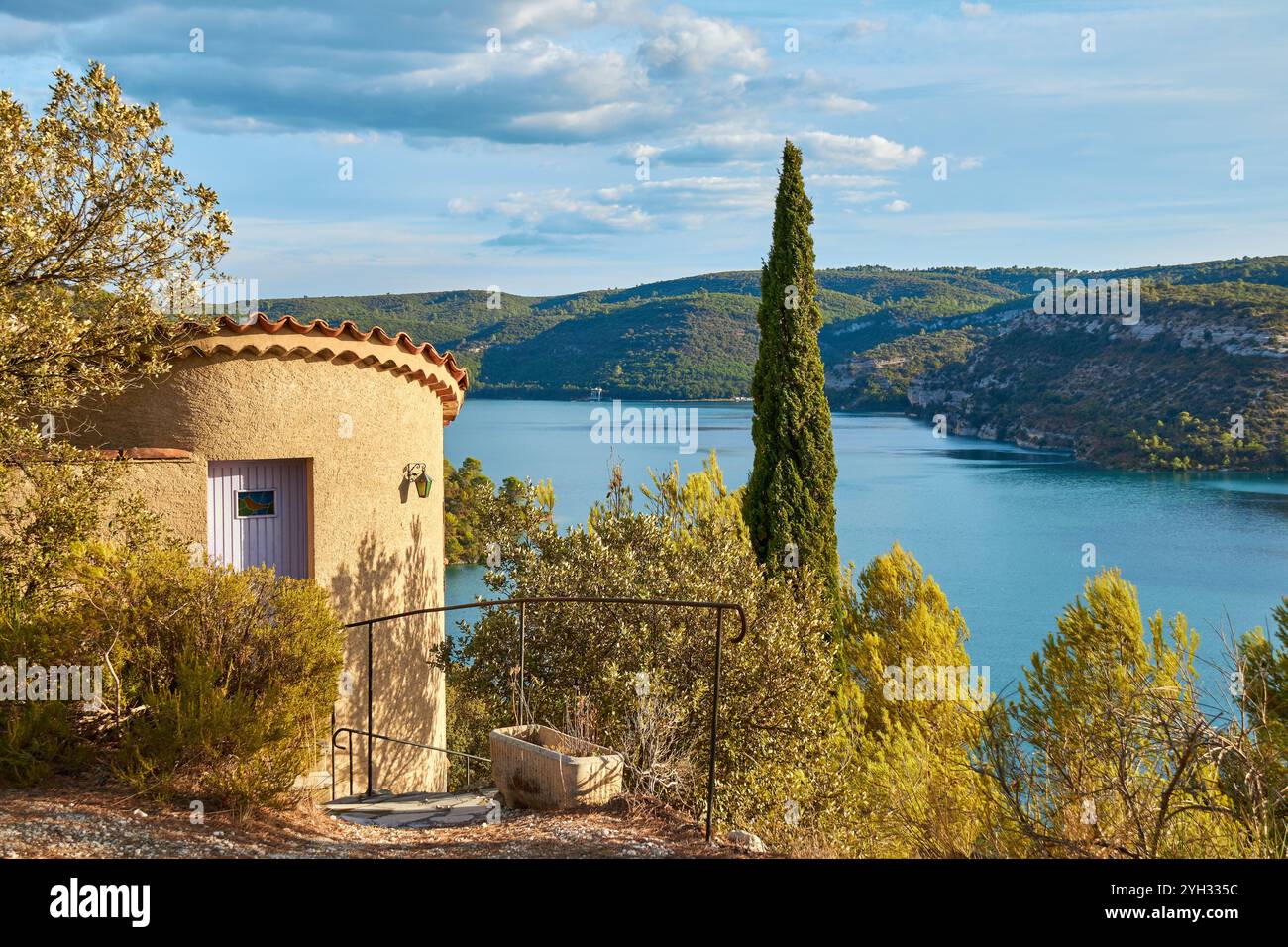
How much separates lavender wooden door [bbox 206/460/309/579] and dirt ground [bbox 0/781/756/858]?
3.04m

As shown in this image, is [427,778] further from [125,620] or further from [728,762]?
[125,620]

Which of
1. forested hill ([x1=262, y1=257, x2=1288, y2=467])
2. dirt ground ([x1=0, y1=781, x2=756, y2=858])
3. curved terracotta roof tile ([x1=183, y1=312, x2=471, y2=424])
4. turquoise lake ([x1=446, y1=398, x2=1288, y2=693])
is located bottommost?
turquoise lake ([x1=446, y1=398, x2=1288, y2=693])

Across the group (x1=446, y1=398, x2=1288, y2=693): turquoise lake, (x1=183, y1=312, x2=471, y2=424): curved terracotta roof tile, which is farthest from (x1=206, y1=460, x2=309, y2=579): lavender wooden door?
(x1=446, y1=398, x2=1288, y2=693): turquoise lake

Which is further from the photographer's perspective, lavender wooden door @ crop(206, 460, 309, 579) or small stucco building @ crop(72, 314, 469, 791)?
lavender wooden door @ crop(206, 460, 309, 579)

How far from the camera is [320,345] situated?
811 centimetres

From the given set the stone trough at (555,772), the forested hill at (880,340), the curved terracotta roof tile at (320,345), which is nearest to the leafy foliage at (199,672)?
the stone trough at (555,772)

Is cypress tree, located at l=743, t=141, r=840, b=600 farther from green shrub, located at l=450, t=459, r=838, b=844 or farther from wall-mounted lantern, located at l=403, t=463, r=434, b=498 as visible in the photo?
wall-mounted lantern, located at l=403, t=463, r=434, b=498

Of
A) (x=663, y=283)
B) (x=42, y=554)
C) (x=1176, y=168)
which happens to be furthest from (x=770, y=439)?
(x=663, y=283)

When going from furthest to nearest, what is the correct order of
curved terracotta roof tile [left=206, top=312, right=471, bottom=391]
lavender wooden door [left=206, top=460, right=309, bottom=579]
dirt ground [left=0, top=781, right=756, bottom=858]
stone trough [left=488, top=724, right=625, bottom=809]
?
lavender wooden door [left=206, top=460, right=309, bottom=579] < curved terracotta roof tile [left=206, top=312, right=471, bottom=391] < stone trough [left=488, top=724, right=625, bottom=809] < dirt ground [left=0, top=781, right=756, bottom=858]

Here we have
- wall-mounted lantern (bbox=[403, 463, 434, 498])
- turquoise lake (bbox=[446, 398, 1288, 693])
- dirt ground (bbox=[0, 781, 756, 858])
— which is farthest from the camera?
turquoise lake (bbox=[446, 398, 1288, 693])

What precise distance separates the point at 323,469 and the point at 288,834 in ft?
12.5

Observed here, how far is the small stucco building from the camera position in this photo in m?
7.68

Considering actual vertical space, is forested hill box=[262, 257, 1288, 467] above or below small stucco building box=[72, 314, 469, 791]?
above

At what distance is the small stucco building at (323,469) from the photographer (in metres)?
7.68
